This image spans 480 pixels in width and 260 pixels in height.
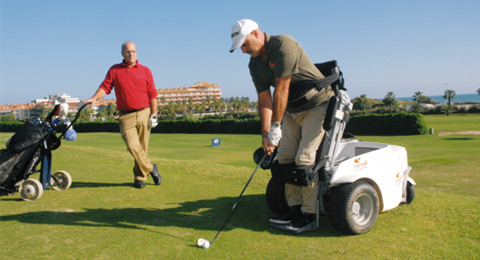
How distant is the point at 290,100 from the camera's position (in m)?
4.04

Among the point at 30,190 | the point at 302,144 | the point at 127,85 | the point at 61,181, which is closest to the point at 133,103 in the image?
the point at 127,85

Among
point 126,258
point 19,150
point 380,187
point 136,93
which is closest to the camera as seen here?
point 126,258

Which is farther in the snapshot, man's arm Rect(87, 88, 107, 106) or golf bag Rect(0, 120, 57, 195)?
man's arm Rect(87, 88, 107, 106)

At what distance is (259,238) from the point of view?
3621 mm

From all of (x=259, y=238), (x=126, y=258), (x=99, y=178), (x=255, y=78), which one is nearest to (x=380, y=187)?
(x=259, y=238)

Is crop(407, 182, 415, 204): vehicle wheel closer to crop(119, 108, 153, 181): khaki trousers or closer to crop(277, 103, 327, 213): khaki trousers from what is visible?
crop(277, 103, 327, 213): khaki trousers

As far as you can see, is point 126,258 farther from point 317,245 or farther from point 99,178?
point 99,178

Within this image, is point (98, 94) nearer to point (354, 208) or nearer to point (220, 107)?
point (354, 208)

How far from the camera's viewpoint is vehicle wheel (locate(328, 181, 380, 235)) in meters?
3.66

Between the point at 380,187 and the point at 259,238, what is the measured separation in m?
1.43

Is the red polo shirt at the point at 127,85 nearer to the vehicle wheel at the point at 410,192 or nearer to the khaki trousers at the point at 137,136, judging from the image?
the khaki trousers at the point at 137,136

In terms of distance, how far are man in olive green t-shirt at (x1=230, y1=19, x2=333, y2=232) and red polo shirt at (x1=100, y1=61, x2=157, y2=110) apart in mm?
2510

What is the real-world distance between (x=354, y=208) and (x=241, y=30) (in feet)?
6.89

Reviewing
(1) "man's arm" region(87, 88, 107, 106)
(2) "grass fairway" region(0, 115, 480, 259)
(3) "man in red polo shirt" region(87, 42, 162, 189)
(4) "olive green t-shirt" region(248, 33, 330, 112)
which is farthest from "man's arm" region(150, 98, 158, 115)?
(4) "olive green t-shirt" region(248, 33, 330, 112)
